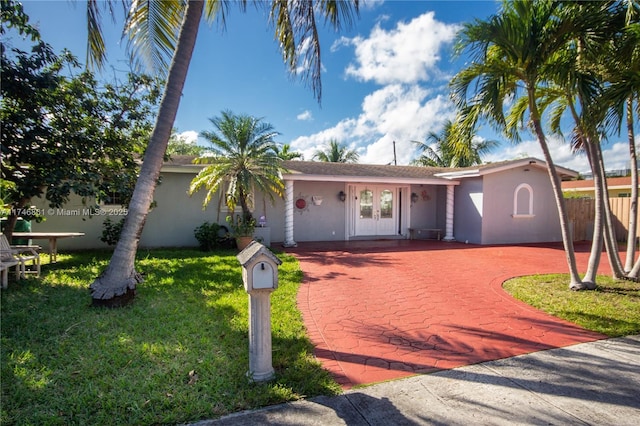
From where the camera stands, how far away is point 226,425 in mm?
2627

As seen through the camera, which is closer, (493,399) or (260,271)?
(493,399)

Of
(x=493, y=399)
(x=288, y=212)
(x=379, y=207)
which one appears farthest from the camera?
(x=379, y=207)

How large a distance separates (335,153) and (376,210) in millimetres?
15231

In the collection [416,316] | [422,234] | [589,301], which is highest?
[422,234]

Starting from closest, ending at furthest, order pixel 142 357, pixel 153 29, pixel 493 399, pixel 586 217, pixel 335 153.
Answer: pixel 493 399 → pixel 142 357 → pixel 153 29 → pixel 586 217 → pixel 335 153

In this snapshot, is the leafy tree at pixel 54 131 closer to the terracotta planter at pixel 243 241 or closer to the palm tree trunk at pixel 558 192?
the terracotta planter at pixel 243 241

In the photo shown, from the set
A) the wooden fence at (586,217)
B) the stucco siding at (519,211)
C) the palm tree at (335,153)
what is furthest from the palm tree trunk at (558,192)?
the palm tree at (335,153)

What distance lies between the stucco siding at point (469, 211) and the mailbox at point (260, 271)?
12447 mm

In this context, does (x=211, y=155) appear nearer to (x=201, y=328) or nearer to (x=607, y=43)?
(x=201, y=328)

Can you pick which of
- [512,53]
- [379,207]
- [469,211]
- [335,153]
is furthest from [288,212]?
[335,153]

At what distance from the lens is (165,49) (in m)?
6.41

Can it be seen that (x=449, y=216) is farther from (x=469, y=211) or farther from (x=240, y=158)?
(x=240, y=158)

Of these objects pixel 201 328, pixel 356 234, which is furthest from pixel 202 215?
pixel 201 328

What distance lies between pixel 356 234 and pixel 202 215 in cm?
A: 696
